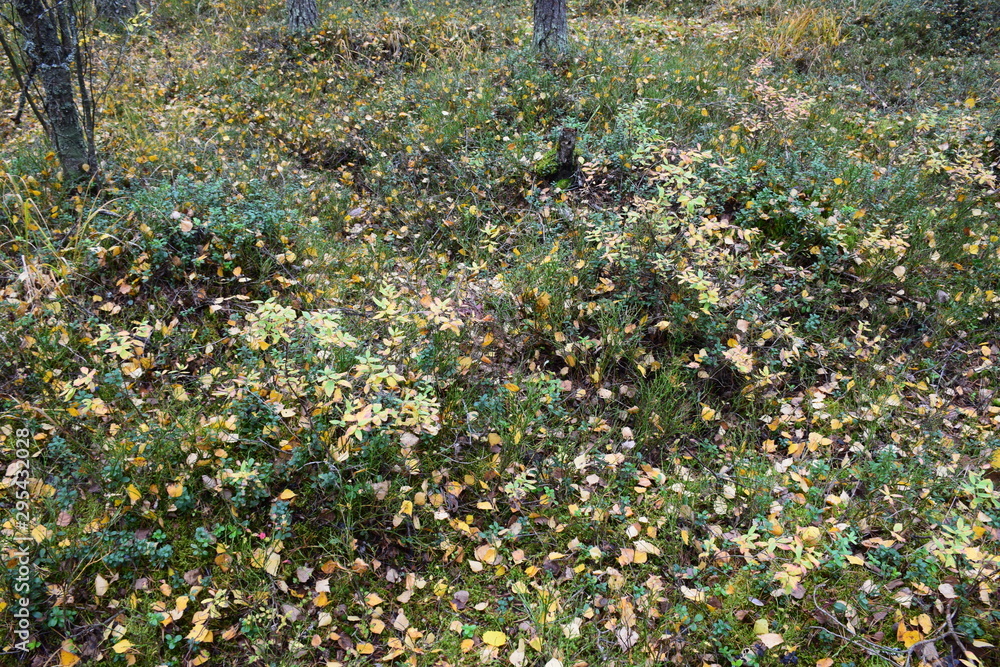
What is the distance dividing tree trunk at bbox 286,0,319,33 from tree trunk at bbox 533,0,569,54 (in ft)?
10.8

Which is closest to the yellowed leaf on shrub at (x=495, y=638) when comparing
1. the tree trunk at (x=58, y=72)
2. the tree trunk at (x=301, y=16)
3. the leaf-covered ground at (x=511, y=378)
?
the leaf-covered ground at (x=511, y=378)

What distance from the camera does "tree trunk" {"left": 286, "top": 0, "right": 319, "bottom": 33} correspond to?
312 inches

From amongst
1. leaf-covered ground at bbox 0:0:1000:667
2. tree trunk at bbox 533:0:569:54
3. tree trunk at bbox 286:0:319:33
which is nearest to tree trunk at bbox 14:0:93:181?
leaf-covered ground at bbox 0:0:1000:667

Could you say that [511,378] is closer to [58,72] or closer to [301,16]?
[58,72]

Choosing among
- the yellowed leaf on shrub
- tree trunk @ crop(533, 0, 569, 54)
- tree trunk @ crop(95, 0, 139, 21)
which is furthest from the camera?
tree trunk @ crop(95, 0, 139, 21)

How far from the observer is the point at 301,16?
7961 millimetres

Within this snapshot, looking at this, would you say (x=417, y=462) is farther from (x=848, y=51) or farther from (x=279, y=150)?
(x=848, y=51)

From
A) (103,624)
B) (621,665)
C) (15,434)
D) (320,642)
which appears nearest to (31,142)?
(15,434)

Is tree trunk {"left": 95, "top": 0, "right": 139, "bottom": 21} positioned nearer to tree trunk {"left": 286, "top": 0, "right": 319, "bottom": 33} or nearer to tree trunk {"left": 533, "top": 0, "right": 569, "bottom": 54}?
tree trunk {"left": 286, "top": 0, "right": 319, "bottom": 33}

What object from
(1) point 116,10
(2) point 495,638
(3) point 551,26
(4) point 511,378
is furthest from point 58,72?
(1) point 116,10

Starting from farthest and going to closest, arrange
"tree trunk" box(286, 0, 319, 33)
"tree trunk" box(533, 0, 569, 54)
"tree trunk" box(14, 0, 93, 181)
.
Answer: "tree trunk" box(286, 0, 319, 33) → "tree trunk" box(533, 0, 569, 54) → "tree trunk" box(14, 0, 93, 181)

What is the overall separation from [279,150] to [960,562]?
641 cm

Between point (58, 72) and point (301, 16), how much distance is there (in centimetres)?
436

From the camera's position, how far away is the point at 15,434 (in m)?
3.18
